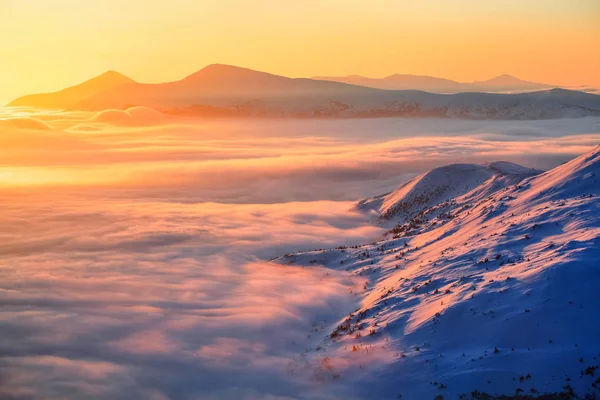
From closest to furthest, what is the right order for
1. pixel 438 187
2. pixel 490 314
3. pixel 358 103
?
pixel 490 314, pixel 438 187, pixel 358 103

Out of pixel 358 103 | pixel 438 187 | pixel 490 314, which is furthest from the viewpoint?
pixel 358 103

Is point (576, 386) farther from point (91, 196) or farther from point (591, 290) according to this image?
point (91, 196)

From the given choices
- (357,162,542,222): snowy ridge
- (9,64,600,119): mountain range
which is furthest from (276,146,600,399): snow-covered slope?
(9,64,600,119): mountain range

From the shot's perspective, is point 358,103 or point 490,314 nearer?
point 490,314

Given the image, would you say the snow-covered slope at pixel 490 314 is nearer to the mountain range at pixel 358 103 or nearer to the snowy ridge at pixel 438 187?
the snowy ridge at pixel 438 187

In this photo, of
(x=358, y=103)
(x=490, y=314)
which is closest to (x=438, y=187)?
(x=490, y=314)

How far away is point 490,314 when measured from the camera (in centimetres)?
1366

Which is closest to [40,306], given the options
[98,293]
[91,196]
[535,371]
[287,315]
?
[98,293]

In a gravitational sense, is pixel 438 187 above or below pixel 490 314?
above

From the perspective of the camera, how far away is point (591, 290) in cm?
1317

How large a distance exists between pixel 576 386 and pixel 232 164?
211ft

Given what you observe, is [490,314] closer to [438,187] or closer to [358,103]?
[438,187]

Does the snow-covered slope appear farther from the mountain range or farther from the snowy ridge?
the mountain range

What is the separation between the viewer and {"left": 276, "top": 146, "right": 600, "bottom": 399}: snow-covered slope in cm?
1159
